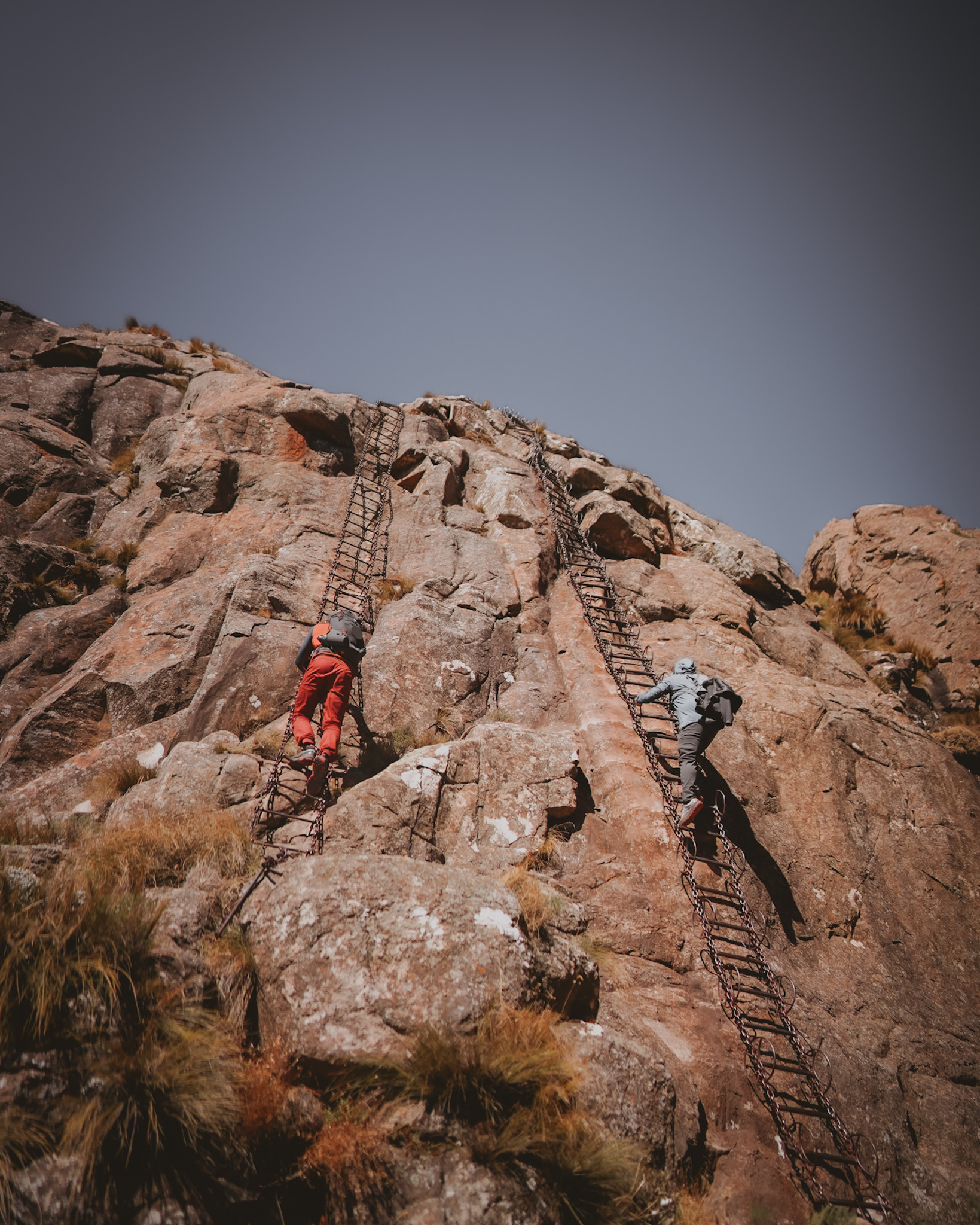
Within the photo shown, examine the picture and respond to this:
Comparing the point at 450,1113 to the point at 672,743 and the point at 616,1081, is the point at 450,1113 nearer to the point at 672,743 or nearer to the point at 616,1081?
the point at 616,1081

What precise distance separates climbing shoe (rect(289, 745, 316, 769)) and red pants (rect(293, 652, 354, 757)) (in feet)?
0.62

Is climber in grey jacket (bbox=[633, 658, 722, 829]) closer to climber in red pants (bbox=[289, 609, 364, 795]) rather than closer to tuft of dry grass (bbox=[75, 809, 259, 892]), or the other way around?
climber in red pants (bbox=[289, 609, 364, 795])

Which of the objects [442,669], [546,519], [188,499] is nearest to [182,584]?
[188,499]

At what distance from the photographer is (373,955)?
4.92 meters

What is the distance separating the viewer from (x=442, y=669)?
10297 millimetres

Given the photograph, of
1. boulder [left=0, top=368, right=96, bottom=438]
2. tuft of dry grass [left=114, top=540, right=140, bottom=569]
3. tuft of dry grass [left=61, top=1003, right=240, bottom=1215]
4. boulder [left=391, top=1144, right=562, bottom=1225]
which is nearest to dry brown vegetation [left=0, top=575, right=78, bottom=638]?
tuft of dry grass [left=114, top=540, right=140, bottom=569]

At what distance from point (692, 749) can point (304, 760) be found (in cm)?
505

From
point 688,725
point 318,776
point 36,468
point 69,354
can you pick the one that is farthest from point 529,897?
point 69,354

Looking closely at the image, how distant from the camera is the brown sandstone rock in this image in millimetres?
13695

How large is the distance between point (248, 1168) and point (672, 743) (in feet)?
23.9

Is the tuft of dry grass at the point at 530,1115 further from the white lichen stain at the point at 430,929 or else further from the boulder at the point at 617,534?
the boulder at the point at 617,534

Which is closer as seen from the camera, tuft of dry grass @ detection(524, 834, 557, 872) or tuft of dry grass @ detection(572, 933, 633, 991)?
tuft of dry grass @ detection(572, 933, 633, 991)

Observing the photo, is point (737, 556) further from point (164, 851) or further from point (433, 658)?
point (164, 851)

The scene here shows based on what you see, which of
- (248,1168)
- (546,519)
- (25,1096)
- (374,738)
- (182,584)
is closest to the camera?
(25,1096)
